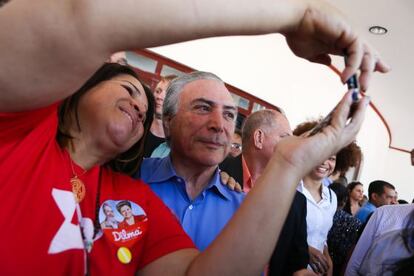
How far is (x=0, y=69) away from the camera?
39 cm

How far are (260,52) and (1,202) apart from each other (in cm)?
450

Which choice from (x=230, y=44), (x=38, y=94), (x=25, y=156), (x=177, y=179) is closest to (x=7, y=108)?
(x=38, y=94)

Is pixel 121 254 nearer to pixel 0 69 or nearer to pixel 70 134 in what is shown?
pixel 70 134

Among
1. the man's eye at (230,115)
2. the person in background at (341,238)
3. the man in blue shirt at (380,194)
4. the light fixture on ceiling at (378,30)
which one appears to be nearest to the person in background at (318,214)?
the person in background at (341,238)

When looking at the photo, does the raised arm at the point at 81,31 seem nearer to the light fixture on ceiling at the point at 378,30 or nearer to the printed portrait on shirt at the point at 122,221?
the printed portrait on shirt at the point at 122,221

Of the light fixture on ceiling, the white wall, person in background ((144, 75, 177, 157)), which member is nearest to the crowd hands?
person in background ((144, 75, 177, 157))

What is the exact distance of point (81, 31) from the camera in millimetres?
393

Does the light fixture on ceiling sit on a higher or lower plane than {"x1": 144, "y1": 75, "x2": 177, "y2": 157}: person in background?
lower

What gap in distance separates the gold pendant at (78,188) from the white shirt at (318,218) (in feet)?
5.32

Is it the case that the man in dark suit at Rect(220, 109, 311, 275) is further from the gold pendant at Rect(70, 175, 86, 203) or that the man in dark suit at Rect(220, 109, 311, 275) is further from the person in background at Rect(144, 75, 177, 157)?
the gold pendant at Rect(70, 175, 86, 203)

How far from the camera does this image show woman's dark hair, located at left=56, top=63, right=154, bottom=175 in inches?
33.9

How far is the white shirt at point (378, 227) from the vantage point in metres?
1.32

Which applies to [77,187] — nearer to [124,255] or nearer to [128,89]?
[124,255]

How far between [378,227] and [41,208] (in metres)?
1.19
